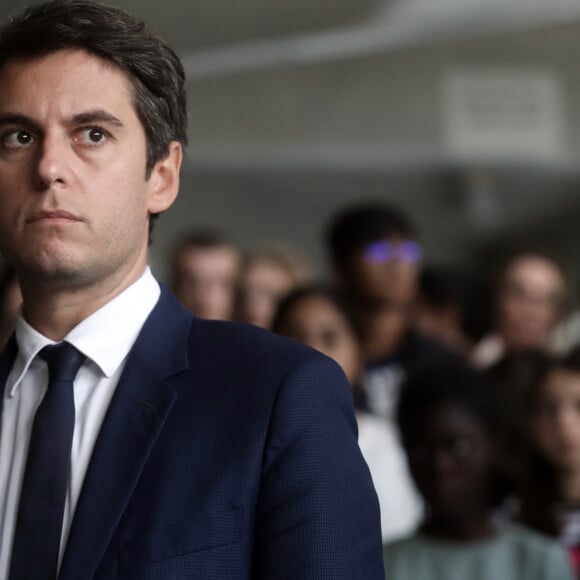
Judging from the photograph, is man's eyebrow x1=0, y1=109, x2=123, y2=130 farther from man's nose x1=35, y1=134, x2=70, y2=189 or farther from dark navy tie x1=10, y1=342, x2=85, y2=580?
dark navy tie x1=10, y1=342, x2=85, y2=580

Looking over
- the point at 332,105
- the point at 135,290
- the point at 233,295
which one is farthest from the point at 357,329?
the point at 332,105

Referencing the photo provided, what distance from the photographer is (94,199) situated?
1.46 metres

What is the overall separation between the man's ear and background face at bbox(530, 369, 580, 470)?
2.00m

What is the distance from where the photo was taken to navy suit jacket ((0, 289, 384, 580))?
1351 mm

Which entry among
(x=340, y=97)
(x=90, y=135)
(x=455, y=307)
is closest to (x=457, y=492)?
(x=90, y=135)

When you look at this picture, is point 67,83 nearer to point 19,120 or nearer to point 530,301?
point 19,120

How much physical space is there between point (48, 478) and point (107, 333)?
19 cm

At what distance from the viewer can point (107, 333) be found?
1.52 meters

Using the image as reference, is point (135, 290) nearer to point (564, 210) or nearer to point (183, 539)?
point (183, 539)

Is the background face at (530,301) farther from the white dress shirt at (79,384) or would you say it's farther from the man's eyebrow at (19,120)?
the man's eyebrow at (19,120)

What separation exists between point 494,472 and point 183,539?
1.80 meters

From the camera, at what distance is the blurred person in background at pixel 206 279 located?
409 centimetres

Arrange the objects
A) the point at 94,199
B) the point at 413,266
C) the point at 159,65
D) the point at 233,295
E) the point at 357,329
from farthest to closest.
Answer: the point at 233,295 → the point at 413,266 → the point at 357,329 → the point at 159,65 → the point at 94,199

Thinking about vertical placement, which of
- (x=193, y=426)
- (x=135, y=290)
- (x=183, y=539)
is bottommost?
(x=183, y=539)
